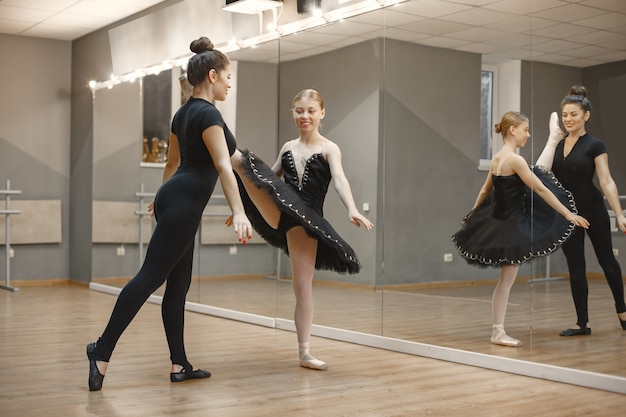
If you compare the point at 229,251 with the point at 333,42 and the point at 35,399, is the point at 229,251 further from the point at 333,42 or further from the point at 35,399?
the point at 35,399

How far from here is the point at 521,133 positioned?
160 inches

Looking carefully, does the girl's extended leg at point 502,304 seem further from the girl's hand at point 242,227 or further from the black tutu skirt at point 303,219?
the girl's hand at point 242,227

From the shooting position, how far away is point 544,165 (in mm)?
4004

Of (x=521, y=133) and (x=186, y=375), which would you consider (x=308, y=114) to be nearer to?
(x=521, y=133)

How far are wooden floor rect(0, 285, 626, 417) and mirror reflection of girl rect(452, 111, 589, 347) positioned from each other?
1.75 feet

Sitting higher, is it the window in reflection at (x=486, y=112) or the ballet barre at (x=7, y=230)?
the window in reflection at (x=486, y=112)

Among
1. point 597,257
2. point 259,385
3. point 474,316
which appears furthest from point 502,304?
point 259,385

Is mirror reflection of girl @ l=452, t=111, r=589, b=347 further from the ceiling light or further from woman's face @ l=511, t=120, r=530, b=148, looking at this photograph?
the ceiling light

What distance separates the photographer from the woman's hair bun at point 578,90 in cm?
385

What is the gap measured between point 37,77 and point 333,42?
501 centimetres

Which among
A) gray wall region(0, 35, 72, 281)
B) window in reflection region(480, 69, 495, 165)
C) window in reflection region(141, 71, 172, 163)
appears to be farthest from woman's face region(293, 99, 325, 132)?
gray wall region(0, 35, 72, 281)

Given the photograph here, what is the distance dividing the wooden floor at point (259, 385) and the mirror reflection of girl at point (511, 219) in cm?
53

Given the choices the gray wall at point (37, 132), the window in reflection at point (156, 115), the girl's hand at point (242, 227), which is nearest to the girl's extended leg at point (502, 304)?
the girl's hand at point (242, 227)

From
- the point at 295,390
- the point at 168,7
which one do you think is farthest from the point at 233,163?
the point at 168,7
